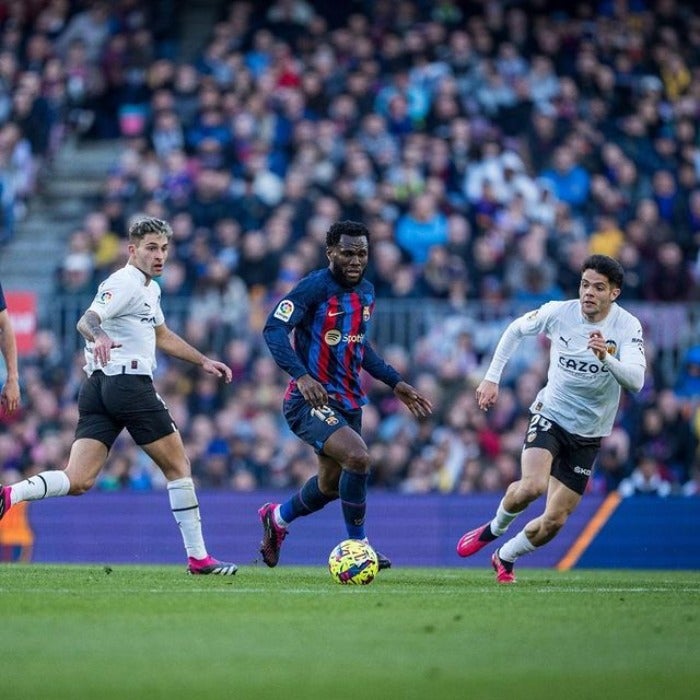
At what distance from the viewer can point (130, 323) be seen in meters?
12.4

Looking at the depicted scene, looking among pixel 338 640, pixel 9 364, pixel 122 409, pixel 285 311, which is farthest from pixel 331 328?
pixel 338 640

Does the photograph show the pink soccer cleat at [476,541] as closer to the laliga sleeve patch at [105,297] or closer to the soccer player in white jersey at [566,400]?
the soccer player in white jersey at [566,400]

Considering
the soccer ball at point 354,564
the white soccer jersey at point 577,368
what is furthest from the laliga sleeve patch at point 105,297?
the white soccer jersey at point 577,368

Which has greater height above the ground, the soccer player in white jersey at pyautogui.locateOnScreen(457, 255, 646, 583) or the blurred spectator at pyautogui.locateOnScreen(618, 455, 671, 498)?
the soccer player in white jersey at pyautogui.locateOnScreen(457, 255, 646, 583)

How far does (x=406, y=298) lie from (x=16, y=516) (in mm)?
5253

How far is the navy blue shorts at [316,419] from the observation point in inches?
491

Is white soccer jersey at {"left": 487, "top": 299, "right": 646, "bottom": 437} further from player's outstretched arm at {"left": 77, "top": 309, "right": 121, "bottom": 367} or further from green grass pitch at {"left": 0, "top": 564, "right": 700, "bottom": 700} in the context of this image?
player's outstretched arm at {"left": 77, "top": 309, "right": 121, "bottom": 367}

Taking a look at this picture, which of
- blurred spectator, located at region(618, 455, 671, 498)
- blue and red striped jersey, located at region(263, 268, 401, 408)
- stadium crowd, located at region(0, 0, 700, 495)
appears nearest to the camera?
blue and red striped jersey, located at region(263, 268, 401, 408)

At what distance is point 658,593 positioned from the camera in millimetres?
11969

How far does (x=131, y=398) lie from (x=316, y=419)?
1.28 m

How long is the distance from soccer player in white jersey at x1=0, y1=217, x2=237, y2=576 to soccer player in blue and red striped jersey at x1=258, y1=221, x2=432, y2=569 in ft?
2.87

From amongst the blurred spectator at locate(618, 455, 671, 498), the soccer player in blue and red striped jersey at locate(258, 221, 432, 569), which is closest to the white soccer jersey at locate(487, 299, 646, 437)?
the soccer player in blue and red striped jersey at locate(258, 221, 432, 569)

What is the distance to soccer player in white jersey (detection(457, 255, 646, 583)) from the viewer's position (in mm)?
12617

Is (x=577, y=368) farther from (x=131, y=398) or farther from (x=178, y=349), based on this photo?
(x=131, y=398)
